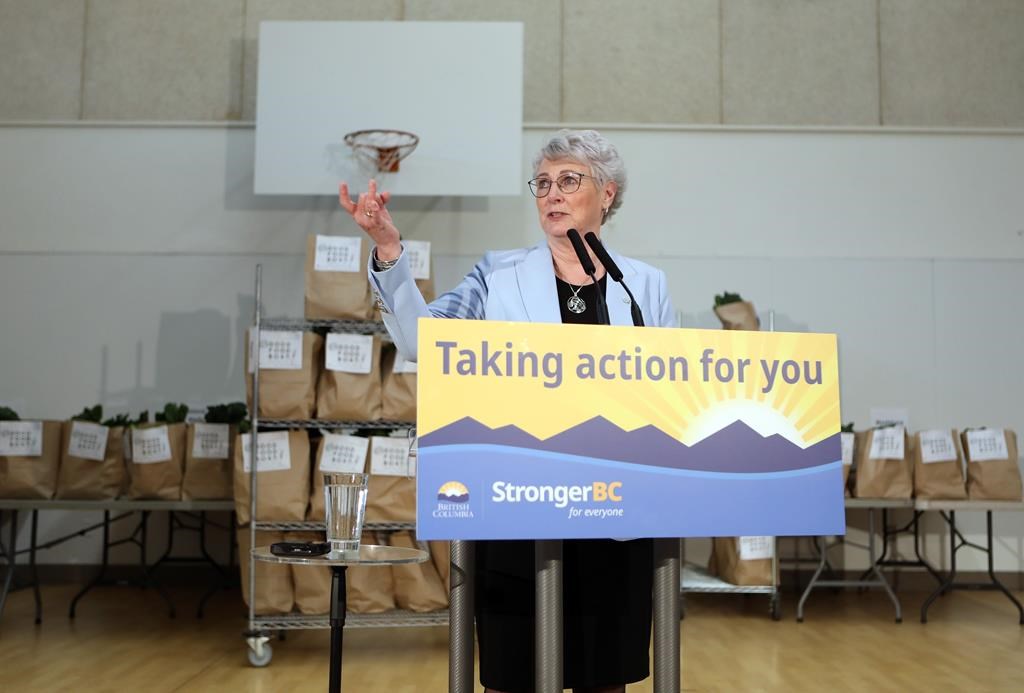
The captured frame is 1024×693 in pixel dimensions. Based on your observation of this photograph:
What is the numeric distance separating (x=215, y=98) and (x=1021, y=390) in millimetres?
5430

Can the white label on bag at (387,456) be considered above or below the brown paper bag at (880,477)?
above

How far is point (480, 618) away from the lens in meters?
1.59

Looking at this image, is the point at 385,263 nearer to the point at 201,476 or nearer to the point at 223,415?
the point at 201,476

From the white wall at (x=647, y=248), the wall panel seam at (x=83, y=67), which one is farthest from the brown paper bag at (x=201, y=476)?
the wall panel seam at (x=83, y=67)

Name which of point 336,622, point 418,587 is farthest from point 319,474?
point 336,622

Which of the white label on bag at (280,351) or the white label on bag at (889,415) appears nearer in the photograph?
the white label on bag at (280,351)

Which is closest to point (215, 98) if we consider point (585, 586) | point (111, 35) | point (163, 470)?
point (111, 35)

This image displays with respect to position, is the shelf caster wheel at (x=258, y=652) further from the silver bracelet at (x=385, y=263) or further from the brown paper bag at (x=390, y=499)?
the silver bracelet at (x=385, y=263)

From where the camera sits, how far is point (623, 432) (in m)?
1.27

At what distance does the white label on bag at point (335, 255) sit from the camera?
13.4 ft

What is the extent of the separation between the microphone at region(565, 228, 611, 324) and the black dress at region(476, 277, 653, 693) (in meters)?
0.05

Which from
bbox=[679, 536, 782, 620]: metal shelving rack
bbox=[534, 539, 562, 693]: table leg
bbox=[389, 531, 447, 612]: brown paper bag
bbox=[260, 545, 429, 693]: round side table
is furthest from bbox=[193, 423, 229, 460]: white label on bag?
bbox=[534, 539, 562, 693]: table leg

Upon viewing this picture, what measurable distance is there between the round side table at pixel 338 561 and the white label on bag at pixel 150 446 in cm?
308

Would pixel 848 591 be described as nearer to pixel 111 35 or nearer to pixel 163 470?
pixel 163 470
